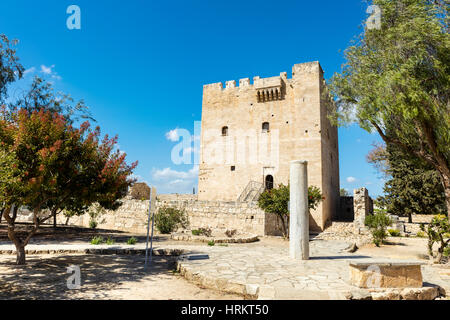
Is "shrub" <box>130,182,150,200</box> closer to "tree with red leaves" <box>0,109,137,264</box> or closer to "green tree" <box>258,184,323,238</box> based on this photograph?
"green tree" <box>258,184,323,238</box>

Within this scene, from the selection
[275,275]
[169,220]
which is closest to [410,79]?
[275,275]

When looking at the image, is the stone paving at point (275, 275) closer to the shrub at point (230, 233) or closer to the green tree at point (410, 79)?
the green tree at point (410, 79)

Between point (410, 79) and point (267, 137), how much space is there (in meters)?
13.6

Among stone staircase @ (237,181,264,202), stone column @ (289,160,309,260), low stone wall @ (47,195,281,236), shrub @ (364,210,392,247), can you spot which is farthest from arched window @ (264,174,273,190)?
stone column @ (289,160,309,260)

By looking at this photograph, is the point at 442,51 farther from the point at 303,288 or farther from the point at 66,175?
the point at 66,175

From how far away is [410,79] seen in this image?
790 cm

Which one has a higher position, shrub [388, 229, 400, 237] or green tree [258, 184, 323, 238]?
green tree [258, 184, 323, 238]

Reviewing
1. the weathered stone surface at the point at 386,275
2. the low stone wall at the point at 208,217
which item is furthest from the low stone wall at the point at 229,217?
the weathered stone surface at the point at 386,275

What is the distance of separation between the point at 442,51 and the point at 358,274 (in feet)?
22.7

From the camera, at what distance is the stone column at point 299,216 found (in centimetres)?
710

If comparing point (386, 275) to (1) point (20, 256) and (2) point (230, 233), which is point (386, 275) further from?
(2) point (230, 233)

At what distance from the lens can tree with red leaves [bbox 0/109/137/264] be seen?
5523 millimetres

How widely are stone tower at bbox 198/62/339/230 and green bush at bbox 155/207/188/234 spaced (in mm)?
4844

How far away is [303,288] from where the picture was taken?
4520 millimetres
